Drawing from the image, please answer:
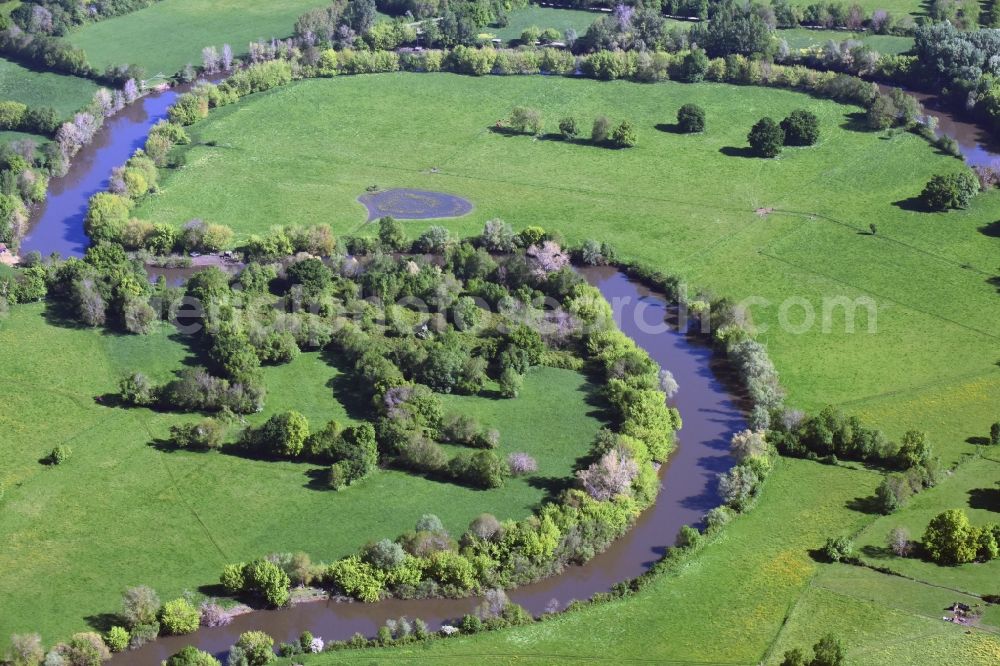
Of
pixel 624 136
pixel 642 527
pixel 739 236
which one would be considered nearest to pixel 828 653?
pixel 642 527

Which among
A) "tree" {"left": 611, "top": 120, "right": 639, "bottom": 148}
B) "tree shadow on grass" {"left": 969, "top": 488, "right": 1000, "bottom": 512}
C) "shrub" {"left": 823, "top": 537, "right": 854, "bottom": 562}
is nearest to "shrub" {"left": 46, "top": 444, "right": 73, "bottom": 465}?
"shrub" {"left": 823, "top": 537, "right": 854, "bottom": 562}

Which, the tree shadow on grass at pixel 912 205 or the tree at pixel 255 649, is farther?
the tree shadow on grass at pixel 912 205

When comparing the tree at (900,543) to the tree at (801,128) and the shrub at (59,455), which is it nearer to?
the shrub at (59,455)

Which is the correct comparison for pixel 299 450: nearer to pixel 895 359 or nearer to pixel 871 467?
pixel 871 467

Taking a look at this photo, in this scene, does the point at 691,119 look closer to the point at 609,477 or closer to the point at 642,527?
the point at 609,477

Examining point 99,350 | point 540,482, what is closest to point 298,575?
point 540,482

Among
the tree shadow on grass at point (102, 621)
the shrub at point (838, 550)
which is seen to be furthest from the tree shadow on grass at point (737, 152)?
the tree shadow on grass at point (102, 621)
